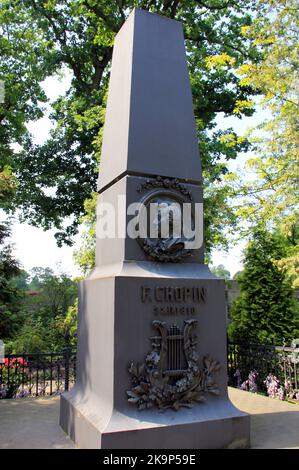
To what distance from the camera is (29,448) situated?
4.61 m

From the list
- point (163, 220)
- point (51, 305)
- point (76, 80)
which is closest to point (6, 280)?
point (163, 220)

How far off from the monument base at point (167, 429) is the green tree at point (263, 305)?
587 cm

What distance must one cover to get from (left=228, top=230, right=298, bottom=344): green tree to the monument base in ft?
19.3

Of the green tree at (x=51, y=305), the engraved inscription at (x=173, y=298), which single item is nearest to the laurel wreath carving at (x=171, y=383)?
the engraved inscription at (x=173, y=298)

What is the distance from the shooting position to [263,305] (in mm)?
11148

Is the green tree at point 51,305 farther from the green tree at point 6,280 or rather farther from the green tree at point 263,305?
the green tree at point 263,305

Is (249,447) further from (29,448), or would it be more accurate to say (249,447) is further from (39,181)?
(39,181)

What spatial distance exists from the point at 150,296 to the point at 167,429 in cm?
144

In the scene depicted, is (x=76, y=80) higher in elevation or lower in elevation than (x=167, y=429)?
higher

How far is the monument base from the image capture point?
13.6ft

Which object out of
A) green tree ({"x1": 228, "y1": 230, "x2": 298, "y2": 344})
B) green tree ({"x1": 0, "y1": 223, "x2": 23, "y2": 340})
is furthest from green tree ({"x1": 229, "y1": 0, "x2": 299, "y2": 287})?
green tree ({"x1": 0, "y1": 223, "x2": 23, "y2": 340})

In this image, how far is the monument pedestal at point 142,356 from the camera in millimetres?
4305

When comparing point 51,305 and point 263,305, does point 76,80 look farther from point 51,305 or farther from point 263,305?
point 263,305

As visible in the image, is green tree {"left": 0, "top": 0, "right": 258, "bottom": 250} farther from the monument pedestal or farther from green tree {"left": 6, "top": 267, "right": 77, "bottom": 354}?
the monument pedestal
